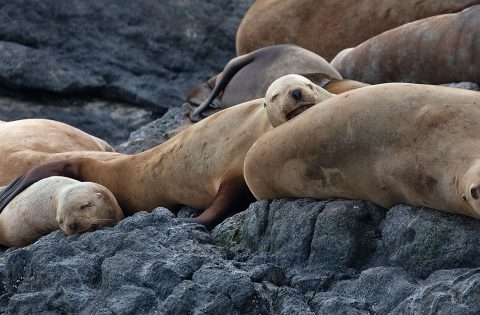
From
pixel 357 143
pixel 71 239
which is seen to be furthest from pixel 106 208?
pixel 357 143

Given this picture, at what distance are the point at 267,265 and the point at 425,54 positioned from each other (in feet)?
13.0

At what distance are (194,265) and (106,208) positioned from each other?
5.92 feet

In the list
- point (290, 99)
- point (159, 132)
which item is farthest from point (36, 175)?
point (290, 99)

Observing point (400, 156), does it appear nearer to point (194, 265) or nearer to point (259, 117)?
point (194, 265)

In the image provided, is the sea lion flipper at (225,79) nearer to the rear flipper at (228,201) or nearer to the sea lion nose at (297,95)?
the rear flipper at (228,201)

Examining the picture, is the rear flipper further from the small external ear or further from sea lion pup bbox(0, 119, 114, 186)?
sea lion pup bbox(0, 119, 114, 186)

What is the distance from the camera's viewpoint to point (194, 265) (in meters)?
5.82

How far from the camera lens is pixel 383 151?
6000mm

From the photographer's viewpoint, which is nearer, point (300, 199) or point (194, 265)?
point (194, 265)

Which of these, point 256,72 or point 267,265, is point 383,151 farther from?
point 256,72

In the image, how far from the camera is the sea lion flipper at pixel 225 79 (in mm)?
10453

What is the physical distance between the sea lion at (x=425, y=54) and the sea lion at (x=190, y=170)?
6.52 ft

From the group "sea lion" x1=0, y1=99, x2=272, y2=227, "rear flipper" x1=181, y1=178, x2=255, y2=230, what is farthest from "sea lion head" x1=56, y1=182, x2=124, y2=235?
"rear flipper" x1=181, y1=178, x2=255, y2=230

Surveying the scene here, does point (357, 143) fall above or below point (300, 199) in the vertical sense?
above
